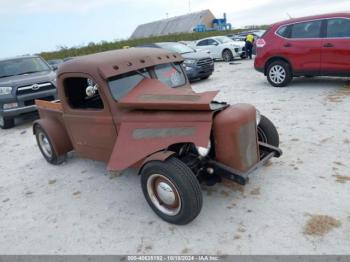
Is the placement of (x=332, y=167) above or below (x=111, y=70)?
below

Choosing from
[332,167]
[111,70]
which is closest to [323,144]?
[332,167]

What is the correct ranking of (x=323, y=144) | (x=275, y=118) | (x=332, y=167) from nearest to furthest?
(x=332, y=167)
(x=323, y=144)
(x=275, y=118)

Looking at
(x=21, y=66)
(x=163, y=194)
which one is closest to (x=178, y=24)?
(x=21, y=66)

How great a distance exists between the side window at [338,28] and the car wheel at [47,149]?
6.95 metres

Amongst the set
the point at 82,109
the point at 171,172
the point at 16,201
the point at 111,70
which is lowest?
the point at 16,201

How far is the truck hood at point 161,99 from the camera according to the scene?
347 cm

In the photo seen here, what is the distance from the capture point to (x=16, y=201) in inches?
180

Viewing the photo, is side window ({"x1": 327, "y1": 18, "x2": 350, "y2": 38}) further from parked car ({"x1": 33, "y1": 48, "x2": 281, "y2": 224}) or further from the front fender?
the front fender

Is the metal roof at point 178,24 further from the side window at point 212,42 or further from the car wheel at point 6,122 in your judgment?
the car wheel at point 6,122

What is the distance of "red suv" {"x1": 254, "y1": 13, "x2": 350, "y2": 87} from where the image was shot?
7848 mm

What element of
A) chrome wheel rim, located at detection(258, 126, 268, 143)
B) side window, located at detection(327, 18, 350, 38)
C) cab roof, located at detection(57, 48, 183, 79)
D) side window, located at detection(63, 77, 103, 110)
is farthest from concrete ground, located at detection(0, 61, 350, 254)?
side window, located at detection(327, 18, 350, 38)

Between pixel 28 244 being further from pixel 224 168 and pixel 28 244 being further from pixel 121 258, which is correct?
pixel 224 168

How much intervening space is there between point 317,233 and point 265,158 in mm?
1019

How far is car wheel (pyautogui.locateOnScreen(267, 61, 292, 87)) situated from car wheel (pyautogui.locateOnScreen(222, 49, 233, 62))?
8556mm
